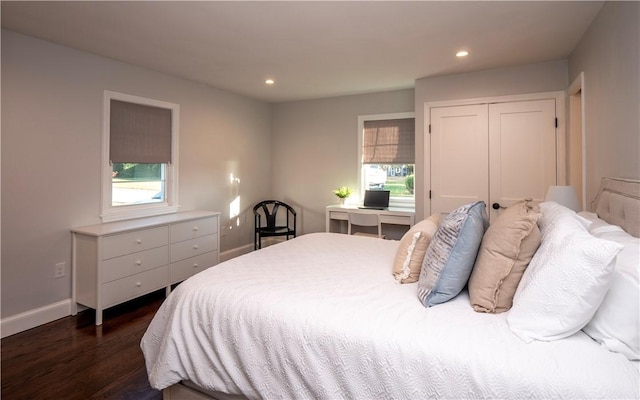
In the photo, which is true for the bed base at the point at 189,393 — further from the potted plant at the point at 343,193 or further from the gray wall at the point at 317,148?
the gray wall at the point at 317,148

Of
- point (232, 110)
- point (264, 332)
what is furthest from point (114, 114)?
point (264, 332)

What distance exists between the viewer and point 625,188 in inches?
70.4

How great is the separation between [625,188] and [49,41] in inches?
169

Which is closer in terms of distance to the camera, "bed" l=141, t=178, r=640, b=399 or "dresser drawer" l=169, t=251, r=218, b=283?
"bed" l=141, t=178, r=640, b=399

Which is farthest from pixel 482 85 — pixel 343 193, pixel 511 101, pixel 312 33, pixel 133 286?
pixel 133 286

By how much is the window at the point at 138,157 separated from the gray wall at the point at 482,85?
2.93 metres

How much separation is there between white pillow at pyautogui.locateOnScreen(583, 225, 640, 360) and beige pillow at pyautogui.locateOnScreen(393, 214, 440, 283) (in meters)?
0.78

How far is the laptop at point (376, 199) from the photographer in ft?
15.6

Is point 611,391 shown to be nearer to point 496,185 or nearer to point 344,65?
point 496,185

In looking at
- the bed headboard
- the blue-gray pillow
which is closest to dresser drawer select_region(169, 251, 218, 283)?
the blue-gray pillow

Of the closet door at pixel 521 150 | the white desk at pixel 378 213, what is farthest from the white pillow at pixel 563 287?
the white desk at pixel 378 213

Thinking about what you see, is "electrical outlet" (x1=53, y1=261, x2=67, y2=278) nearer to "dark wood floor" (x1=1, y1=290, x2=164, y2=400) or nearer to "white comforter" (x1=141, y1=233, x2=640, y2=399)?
"dark wood floor" (x1=1, y1=290, x2=164, y2=400)

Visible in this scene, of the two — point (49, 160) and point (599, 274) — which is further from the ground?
point (49, 160)

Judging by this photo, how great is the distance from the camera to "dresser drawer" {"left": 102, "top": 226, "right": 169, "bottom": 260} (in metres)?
3.02
